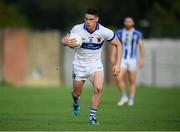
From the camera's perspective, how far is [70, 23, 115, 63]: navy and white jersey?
57.5 ft

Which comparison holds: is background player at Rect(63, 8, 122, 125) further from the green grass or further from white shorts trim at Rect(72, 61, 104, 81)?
the green grass

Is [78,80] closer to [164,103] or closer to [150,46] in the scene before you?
[164,103]

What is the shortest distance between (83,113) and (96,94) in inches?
124

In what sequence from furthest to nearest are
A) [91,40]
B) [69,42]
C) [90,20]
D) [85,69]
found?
[85,69] < [91,40] < [90,20] < [69,42]

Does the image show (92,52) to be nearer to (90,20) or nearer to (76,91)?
(90,20)

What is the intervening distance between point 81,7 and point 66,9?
11216mm

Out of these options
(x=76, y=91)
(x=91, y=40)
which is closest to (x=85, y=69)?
(x=91, y=40)

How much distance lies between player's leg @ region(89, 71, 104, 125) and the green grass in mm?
203

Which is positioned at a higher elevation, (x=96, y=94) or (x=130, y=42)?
(x=130, y=42)

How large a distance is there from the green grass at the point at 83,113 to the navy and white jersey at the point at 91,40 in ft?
4.43

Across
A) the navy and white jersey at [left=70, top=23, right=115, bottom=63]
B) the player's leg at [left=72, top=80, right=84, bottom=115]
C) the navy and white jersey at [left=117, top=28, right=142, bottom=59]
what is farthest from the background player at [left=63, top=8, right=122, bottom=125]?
the navy and white jersey at [left=117, top=28, right=142, bottom=59]

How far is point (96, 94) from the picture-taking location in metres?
17.3

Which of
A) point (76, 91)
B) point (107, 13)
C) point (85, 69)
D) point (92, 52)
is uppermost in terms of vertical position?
point (107, 13)

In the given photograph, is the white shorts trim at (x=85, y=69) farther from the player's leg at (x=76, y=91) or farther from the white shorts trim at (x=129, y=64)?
the white shorts trim at (x=129, y=64)
